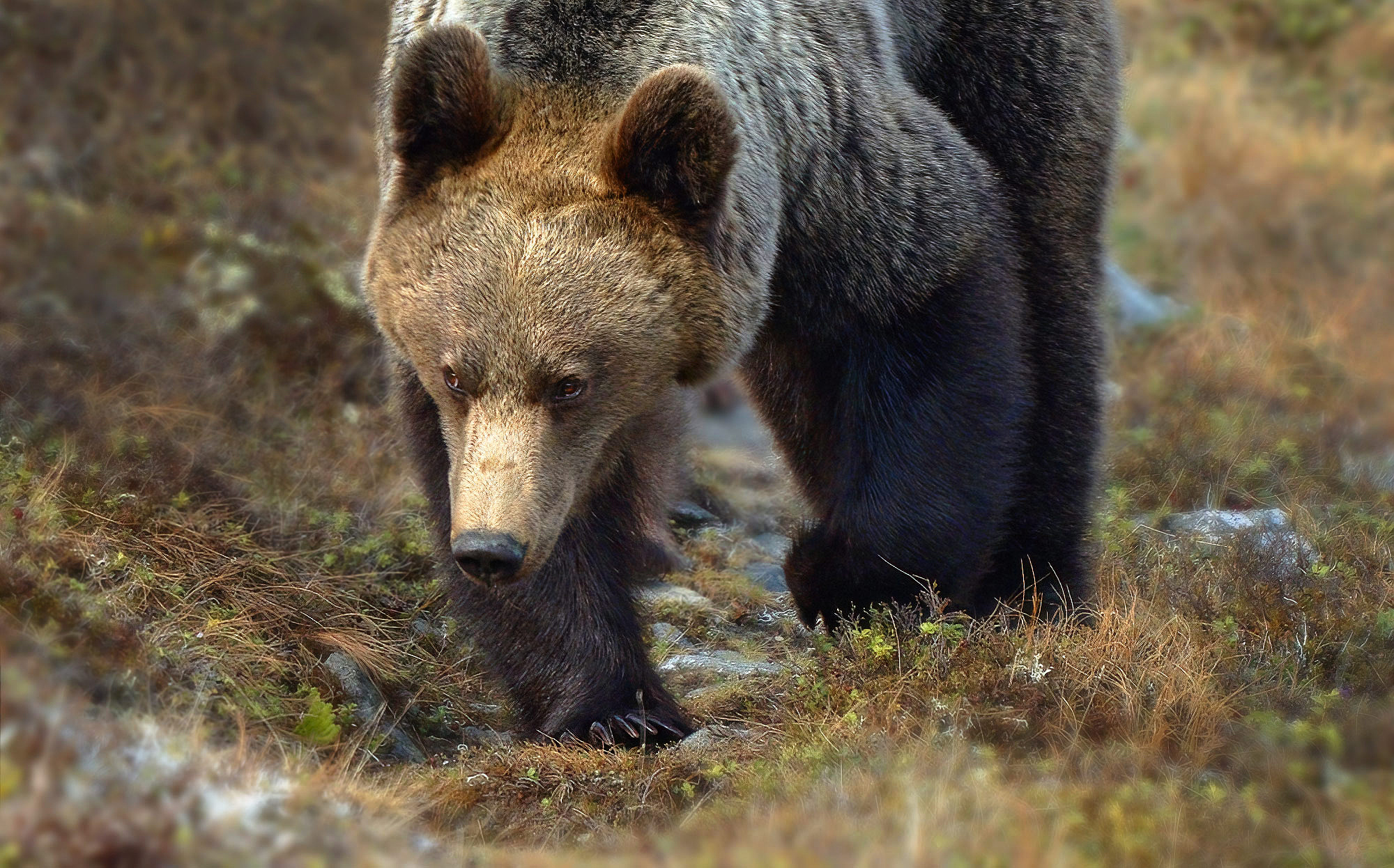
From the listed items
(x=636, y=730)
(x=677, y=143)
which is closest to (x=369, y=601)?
(x=636, y=730)

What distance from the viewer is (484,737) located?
523 centimetres

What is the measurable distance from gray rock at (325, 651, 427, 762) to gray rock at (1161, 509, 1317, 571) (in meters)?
3.30

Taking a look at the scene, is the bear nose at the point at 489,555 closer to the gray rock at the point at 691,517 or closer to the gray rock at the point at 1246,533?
the gray rock at the point at 1246,533

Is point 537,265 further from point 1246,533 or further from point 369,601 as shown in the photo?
point 1246,533

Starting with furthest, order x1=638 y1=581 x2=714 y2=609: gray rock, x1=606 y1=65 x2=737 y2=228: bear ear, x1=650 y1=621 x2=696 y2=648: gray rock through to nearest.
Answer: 1. x1=638 y1=581 x2=714 y2=609: gray rock
2. x1=650 y1=621 x2=696 y2=648: gray rock
3. x1=606 y1=65 x2=737 y2=228: bear ear

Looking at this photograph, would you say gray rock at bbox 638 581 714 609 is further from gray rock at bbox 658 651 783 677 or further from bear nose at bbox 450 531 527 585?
bear nose at bbox 450 531 527 585

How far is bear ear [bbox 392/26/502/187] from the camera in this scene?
4199mm

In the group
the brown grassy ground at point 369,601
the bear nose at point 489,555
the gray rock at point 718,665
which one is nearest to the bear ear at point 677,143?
the bear nose at point 489,555

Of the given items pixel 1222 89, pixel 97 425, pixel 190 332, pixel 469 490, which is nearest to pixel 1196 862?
pixel 469 490

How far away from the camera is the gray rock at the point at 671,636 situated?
6109 millimetres

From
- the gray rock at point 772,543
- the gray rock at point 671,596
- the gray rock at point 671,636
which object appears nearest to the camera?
the gray rock at point 671,636

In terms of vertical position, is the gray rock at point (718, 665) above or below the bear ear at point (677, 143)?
below

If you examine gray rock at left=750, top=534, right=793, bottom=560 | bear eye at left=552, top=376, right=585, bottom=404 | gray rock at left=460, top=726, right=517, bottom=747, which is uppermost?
bear eye at left=552, top=376, right=585, bottom=404

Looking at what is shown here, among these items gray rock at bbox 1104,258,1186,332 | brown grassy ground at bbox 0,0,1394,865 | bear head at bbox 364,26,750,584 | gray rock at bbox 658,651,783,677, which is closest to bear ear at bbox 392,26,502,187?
bear head at bbox 364,26,750,584
